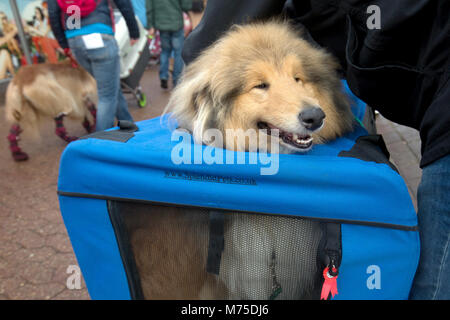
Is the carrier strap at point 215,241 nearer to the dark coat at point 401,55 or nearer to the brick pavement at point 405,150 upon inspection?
the dark coat at point 401,55

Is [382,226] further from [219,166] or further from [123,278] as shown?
[123,278]

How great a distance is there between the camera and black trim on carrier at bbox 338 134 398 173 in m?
1.24

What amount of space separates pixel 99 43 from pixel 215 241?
2921 mm

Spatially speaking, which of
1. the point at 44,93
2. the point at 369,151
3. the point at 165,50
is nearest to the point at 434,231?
the point at 369,151

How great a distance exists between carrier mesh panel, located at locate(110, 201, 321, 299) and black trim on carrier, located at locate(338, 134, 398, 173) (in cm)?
31

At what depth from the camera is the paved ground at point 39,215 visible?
2.25 m

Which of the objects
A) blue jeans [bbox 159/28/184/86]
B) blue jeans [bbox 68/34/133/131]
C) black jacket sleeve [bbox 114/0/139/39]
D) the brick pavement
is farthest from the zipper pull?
blue jeans [bbox 159/28/184/86]

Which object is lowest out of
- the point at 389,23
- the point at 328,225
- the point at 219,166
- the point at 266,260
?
the point at 266,260

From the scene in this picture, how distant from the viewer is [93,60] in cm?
360

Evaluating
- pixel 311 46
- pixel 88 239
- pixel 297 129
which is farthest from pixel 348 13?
pixel 88 239

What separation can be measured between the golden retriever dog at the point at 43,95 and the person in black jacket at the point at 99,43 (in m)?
0.53

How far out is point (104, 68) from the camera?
12.0ft
